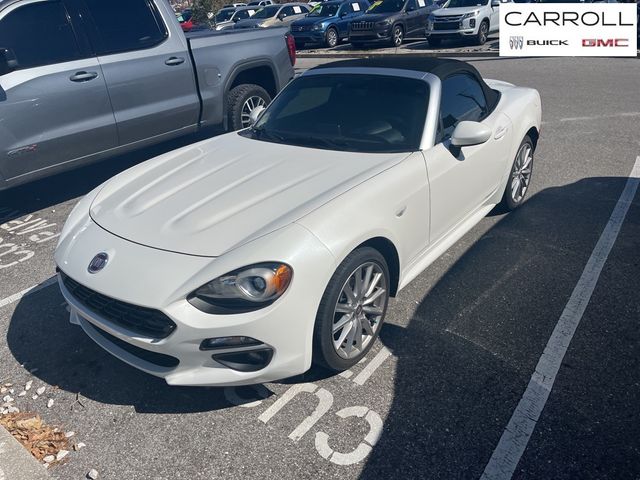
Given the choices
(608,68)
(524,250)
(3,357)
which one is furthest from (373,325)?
(608,68)

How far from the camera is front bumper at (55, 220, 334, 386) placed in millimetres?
2574

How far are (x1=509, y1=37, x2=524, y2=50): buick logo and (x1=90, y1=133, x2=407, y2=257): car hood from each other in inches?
561

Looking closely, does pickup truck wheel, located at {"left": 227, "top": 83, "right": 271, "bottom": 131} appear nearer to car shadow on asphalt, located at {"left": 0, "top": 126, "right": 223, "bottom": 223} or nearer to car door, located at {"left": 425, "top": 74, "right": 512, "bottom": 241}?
car shadow on asphalt, located at {"left": 0, "top": 126, "right": 223, "bottom": 223}

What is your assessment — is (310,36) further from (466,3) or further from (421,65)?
(421,65)

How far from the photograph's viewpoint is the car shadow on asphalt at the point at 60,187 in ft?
19.6

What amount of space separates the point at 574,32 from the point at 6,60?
1574cm

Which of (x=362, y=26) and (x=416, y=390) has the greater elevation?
(x=362, y=26)

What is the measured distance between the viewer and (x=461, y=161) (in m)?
3.85

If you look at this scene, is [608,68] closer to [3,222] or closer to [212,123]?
[212,123]

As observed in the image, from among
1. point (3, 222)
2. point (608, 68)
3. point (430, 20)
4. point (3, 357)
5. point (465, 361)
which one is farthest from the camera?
point (430, 20)

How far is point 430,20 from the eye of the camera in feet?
55.6

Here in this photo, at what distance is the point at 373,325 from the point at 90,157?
3.83 metres

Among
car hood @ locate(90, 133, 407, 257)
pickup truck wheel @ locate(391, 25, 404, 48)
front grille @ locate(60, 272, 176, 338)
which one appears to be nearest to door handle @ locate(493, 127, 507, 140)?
car hood @ locate(90, 133, 407, 257)

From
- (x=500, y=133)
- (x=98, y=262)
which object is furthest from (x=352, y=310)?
(x=500, y=133)
